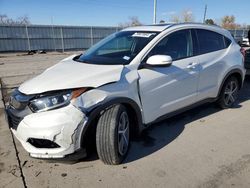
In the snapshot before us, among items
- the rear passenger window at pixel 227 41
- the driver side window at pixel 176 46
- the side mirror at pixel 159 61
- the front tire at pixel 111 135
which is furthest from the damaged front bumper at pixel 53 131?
the rear passenger window at pixel 227 41

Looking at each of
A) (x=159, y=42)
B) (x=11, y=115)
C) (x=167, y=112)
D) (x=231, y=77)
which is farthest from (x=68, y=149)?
(x=231, y=77)

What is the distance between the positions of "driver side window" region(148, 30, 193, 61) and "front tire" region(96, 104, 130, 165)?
0.99 m

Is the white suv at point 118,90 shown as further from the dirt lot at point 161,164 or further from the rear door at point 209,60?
the dirt lot at point 161,164

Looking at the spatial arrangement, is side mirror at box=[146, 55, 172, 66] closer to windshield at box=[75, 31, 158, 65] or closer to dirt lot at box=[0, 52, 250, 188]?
windshield at box=[75, 31, 158, 65]

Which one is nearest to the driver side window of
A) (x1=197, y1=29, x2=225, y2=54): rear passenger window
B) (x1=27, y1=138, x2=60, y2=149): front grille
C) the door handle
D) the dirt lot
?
the door handle

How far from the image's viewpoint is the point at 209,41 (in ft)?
14.0

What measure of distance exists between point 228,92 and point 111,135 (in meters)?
2.98

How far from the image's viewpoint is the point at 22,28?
2097 cm

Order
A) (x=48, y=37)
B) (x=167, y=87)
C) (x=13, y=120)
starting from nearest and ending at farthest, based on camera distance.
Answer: (x=13, y=120), (x=167, y=87), (x=48, y=37)

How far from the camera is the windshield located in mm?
3352

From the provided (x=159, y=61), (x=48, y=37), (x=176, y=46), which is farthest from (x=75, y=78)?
(x=48, y=37)

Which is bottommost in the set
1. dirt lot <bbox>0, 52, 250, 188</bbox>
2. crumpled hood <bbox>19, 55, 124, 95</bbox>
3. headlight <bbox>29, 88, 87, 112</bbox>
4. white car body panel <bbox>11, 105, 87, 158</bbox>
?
dirt lot <bbox>0, 52, 250, 188</bbox>

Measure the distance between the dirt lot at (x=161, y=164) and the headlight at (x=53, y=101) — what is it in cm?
84

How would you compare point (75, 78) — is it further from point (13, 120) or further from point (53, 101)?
point (13, 120)
